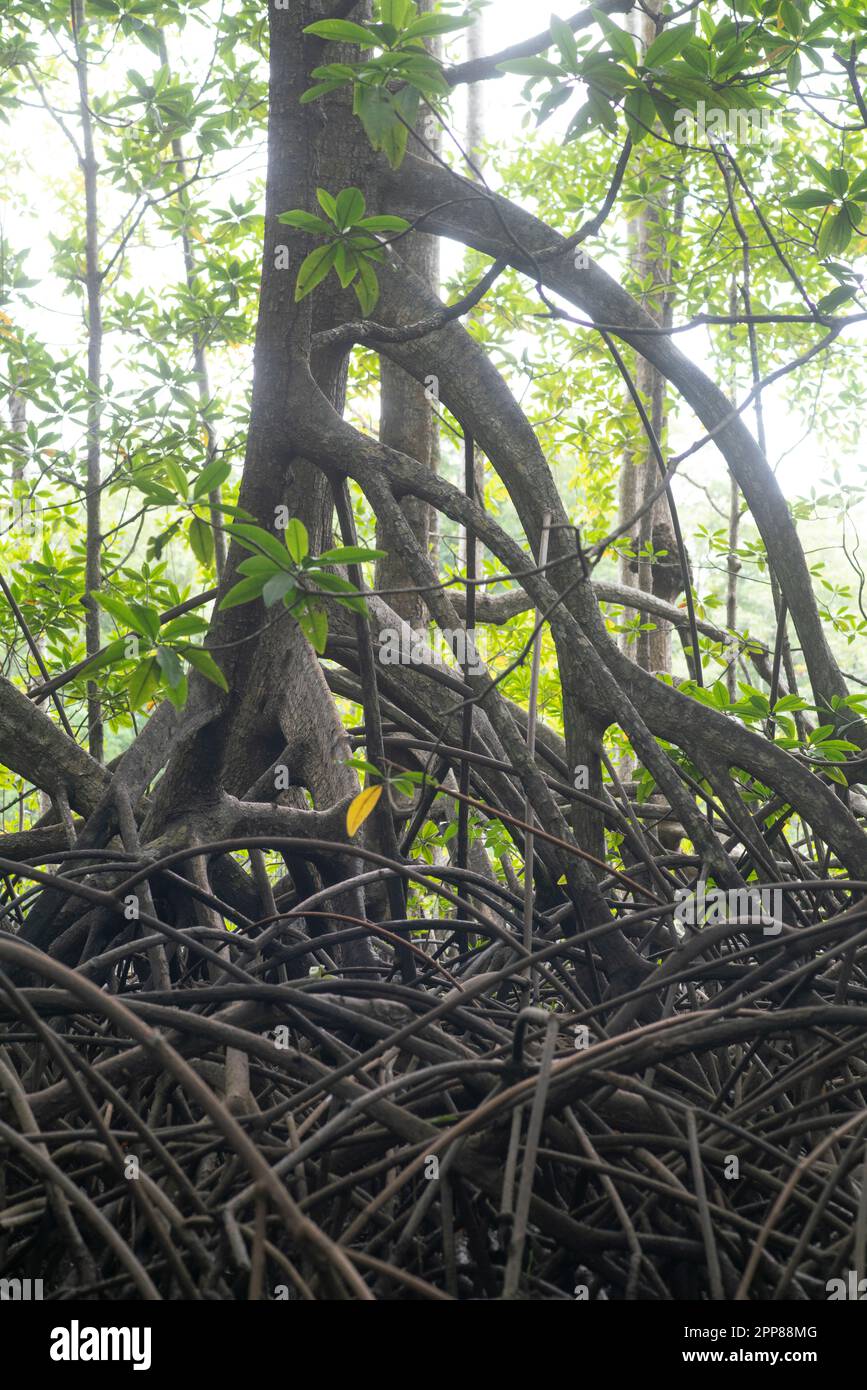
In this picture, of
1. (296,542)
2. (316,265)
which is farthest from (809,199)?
(296,542)

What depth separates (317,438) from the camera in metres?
2.19

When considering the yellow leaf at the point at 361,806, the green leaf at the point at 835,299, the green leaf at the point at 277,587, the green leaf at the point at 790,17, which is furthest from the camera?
the green leaf at the point at 790,17

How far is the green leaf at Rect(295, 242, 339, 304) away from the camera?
1666 millimetres

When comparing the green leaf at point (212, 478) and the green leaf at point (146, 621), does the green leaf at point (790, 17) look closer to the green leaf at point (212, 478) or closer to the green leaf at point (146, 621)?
the green leaf at point (212, 478)

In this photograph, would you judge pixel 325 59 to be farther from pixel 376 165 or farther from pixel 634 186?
pixel 634 186

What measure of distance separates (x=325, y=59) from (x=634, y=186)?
108 inches

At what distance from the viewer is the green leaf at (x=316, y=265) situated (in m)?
1.67

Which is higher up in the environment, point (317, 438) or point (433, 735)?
point (317, 438)

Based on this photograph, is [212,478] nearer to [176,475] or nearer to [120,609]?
[176,475]

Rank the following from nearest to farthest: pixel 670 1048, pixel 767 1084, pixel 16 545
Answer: pixel 670 1048 → pixel 767 1084 → pixel 16 545

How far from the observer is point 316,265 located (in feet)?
5.55

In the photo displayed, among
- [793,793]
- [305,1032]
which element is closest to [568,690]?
[793,793]

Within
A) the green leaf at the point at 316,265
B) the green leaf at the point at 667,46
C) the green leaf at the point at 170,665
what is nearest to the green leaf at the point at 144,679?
the green leaf at the point at 170,665
